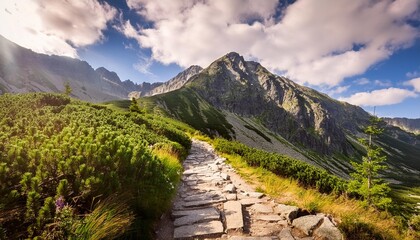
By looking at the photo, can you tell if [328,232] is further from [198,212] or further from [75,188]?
[75,188]

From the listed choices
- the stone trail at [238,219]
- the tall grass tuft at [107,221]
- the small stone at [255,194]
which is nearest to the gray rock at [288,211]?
the stone trail at [238,219]

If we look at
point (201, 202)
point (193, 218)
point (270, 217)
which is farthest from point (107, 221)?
point (270, 217)

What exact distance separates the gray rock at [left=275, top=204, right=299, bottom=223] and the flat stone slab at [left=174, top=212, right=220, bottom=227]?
5.40 ft

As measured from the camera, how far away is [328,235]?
5117 millimetres

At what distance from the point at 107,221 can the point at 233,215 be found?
316cm

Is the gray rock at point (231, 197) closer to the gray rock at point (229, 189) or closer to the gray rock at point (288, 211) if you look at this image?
the gray rock at point (229, 189)

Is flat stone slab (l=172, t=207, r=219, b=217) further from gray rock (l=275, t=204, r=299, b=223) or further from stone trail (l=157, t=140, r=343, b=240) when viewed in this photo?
gray rock (l=275, t=204, r=299, b=223)

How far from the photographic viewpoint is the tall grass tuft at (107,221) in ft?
12.1

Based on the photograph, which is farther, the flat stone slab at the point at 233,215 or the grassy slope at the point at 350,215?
the flat stone slab at the point at 233,215

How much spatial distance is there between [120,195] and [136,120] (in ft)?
66.5

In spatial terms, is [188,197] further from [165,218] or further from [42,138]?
[42,138]

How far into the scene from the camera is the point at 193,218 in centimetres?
611

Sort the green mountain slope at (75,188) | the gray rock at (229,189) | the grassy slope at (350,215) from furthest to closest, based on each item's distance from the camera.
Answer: the gray rock at (229,189), the grassy slope at (350,215), the green mountain slope at (75,188)

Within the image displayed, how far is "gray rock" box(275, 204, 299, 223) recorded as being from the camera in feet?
19.5
